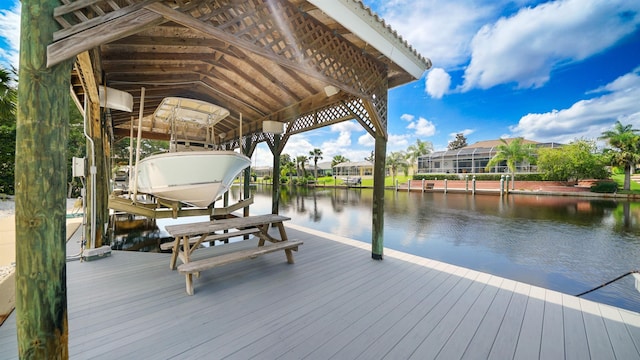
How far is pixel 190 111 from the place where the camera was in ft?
15.1

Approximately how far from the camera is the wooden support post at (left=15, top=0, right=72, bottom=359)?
117 cm

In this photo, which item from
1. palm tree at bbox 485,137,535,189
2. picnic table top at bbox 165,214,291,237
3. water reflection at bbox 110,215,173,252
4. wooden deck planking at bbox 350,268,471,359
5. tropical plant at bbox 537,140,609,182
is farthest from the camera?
palm tree at bbox 485,137,535,189

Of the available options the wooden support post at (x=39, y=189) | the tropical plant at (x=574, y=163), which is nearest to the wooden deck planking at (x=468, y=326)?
the wooden support post at (x=39, y=189)

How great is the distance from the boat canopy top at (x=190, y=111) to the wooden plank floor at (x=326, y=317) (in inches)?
109

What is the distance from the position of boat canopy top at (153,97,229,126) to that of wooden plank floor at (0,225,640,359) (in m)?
2.77

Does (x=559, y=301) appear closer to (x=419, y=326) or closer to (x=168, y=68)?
(x=419, y=326)

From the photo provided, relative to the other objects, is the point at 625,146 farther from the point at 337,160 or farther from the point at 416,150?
the point at 337,160

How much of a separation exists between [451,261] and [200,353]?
598 cm

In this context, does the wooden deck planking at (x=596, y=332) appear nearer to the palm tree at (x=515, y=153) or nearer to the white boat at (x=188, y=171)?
the white boat at (x=188, y=171)

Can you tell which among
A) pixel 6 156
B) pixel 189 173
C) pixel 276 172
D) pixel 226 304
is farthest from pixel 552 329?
pixel 6 156

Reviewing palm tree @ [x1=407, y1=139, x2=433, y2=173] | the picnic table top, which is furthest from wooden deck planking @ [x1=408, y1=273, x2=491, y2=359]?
palm tree @ [x1=407, y1=139, x2=433, y2=173]

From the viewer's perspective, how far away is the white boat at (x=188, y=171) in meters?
3.72

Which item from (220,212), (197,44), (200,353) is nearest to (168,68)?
(197,44)

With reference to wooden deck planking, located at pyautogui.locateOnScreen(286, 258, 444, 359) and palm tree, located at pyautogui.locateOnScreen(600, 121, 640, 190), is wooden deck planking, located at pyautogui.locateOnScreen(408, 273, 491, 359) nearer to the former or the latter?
wooden deck planking, located at pyautogui.locateOnScreen(286, 258, 444, 359)
